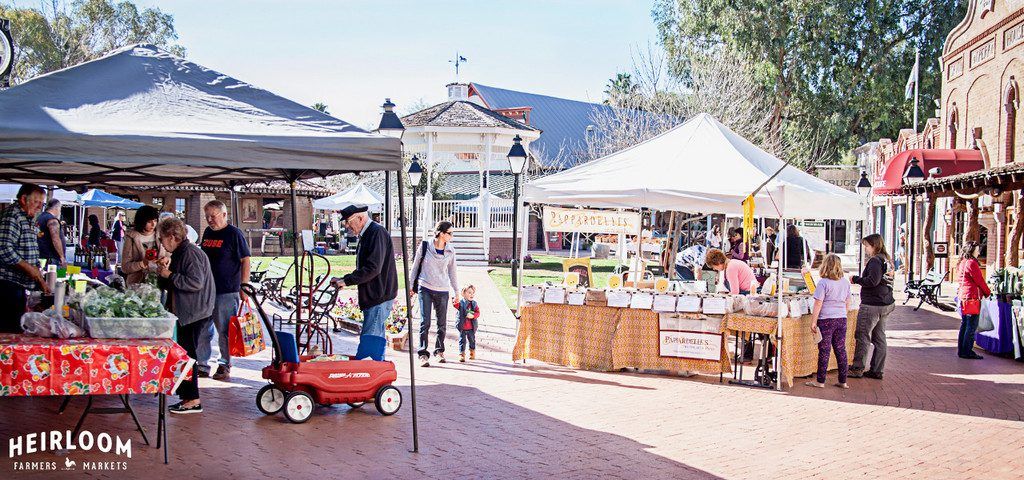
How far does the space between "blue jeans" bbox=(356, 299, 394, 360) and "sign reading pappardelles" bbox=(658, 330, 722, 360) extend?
12.4 feet

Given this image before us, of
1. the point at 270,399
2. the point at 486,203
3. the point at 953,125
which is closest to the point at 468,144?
the point at 486,203

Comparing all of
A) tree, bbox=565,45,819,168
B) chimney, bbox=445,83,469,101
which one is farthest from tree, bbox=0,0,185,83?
tree, bbox=565,45,819,168

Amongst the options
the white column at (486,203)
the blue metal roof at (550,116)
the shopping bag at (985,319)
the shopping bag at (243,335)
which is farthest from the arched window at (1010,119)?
the blue metal roof at (550,116)

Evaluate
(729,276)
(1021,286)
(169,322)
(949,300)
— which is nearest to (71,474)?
(169,322)

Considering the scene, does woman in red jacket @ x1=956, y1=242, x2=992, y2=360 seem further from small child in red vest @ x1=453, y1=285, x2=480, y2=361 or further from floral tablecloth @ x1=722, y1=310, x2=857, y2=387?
small child in red vest @ x1=453, y1=285, x2=480, y2=361

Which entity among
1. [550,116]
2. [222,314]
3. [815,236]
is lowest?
[222,314]

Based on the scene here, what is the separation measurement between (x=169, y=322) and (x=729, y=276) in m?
7.08

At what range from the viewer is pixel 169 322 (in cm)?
623

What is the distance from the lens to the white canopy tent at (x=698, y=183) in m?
10.8

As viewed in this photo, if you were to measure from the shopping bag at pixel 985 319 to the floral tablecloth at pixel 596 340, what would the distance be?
18.3 feet

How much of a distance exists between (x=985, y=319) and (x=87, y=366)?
12905 mm

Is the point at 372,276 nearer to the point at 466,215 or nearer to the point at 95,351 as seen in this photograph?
the point at 95,351

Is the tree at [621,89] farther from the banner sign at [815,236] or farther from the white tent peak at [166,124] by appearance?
the white tent peak at [166,124]

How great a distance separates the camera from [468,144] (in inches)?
1156
